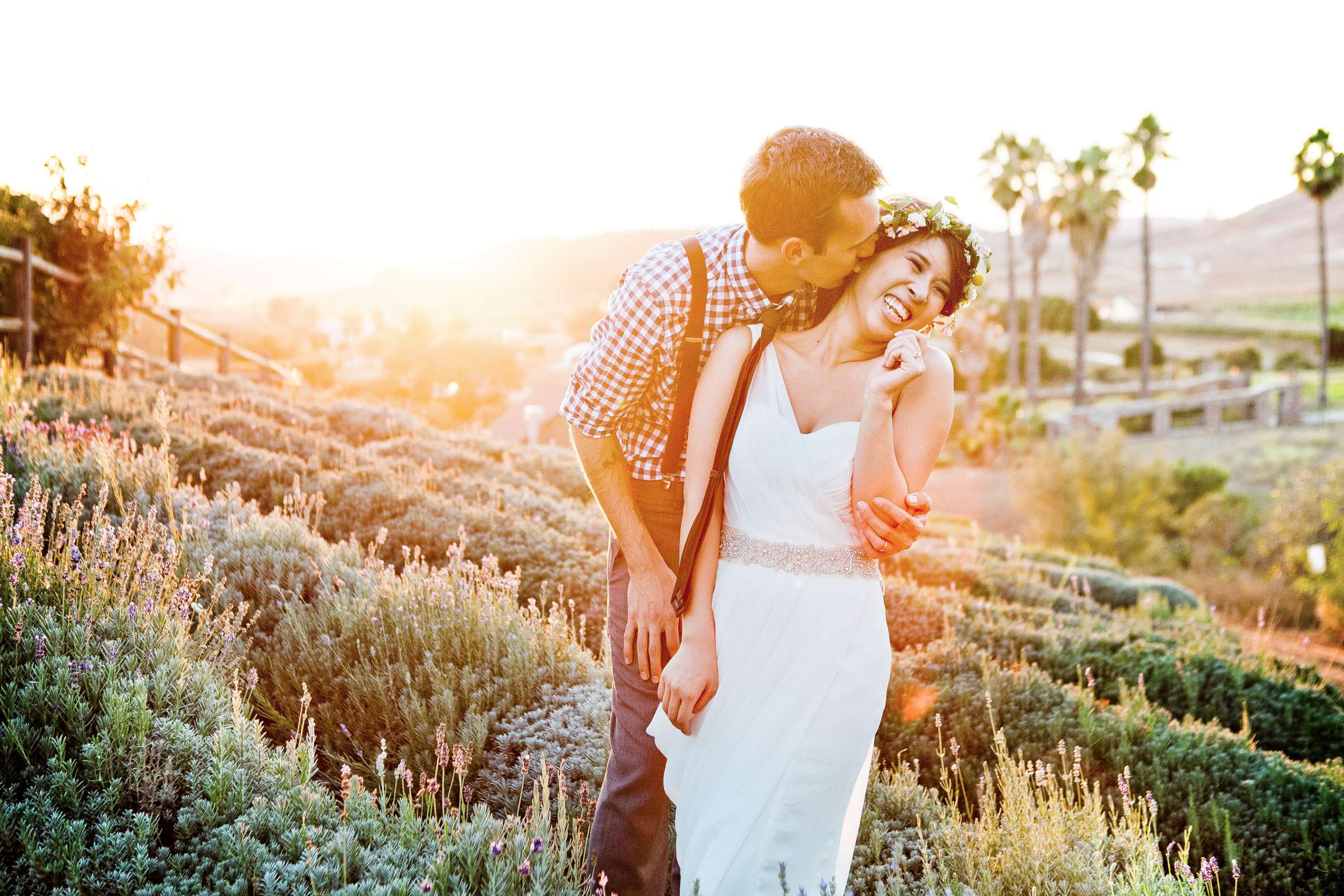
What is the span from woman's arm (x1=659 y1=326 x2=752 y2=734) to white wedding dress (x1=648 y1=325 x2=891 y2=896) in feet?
0.14

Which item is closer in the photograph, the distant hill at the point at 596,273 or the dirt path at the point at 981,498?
the dirt path at the point at 981,498

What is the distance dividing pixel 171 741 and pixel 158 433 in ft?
16.5

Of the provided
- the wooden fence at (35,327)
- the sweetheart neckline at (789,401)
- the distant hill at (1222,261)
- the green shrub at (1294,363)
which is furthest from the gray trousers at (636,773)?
the distant hill at (1222,261)

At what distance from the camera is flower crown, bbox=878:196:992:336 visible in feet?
8.52

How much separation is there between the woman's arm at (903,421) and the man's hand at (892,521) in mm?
24

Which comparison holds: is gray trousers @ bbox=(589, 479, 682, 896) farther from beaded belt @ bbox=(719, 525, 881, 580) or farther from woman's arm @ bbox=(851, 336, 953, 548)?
woman's arm @ bbox=(851, 336, 953, 548)

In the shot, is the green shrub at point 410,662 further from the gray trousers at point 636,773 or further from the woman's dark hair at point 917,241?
the woman's dark hair at point 917,241

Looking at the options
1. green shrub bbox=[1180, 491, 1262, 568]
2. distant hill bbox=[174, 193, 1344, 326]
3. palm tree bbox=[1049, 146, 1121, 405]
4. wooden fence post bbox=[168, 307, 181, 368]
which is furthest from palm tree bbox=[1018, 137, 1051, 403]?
distant hill bbox=[174, 193, 1344, 326]

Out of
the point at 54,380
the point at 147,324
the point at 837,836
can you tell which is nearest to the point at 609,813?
the point at 837,836

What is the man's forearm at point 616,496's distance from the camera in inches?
108

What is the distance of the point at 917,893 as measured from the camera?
3260mm

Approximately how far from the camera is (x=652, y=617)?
2703mm

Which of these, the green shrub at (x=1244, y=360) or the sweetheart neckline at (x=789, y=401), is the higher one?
the green shrub at (x=1244, y=360)

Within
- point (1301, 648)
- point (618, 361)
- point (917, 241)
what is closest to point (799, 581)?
point (618, 361)
